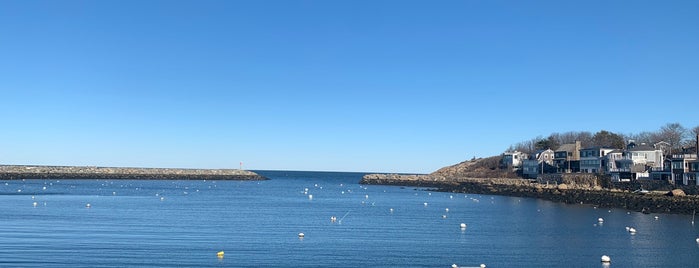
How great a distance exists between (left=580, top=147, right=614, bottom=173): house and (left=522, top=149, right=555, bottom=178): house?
1163 centimetres

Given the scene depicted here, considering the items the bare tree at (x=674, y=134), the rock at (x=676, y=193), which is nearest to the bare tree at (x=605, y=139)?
the bare tree at (x=674, y=134)

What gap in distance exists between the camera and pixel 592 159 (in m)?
121

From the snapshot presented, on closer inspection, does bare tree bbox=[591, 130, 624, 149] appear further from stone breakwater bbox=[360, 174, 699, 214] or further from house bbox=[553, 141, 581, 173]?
stone breakwater bbox=[360, 174, 699, 214]

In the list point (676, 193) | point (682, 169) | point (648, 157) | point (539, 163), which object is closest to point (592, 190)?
point (682, 169)

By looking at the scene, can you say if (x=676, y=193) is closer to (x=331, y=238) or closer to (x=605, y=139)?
(x=331, y=238)

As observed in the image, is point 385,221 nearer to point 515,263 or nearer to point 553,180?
point 515,263

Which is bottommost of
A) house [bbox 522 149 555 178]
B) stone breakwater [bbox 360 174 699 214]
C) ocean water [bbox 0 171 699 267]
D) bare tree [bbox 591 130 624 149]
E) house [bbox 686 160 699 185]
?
ocean water [bbox 0 171 699 267]

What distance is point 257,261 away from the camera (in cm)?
3428

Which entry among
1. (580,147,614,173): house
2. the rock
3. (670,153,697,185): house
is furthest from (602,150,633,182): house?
the rock

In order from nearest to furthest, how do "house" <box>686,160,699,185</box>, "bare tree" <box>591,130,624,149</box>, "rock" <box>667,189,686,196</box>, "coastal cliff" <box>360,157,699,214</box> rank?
"coastal cliff" <box>360,157,699,214</box>, "rock" <box>667,189,686,196</box>, "house" <box>686,160,699,185</box>, "bare tree" <box>591,130,624,149</box>

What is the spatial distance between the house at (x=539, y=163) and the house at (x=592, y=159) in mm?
11631

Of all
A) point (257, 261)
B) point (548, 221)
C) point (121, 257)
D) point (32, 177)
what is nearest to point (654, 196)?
point (548, 221)

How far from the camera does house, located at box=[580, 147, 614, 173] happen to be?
11939cm

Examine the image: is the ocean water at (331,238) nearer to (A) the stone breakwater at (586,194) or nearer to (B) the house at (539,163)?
(A) the stone breakwater at (586,194)
